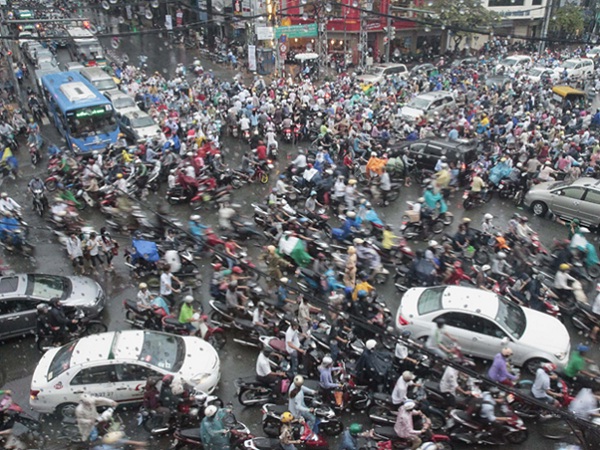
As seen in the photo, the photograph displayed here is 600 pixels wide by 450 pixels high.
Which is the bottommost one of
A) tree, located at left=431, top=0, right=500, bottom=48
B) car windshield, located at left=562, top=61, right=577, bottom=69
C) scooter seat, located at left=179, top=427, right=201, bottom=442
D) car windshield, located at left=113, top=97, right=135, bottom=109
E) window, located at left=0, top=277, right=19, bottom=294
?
scooter seat, located at left=179, top=427, right=201, bottom=442

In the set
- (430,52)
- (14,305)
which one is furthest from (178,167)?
(430,52)

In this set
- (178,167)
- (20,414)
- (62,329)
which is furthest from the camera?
(178,167)

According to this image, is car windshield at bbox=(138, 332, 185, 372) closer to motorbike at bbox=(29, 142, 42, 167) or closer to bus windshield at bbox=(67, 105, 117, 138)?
bus windshield at bbox=(67, 105, 117, 138)

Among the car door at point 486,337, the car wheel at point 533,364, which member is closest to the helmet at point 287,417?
the car door at point 486,337

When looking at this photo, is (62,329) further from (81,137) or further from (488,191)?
(488,191)

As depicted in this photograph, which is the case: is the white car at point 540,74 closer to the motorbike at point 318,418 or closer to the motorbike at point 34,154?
the motorbike at point 34,154

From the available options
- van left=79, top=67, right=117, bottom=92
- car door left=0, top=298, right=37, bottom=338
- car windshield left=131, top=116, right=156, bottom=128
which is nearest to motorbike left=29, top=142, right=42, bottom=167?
car windshield left=131, top=116, right=156, bottom=128

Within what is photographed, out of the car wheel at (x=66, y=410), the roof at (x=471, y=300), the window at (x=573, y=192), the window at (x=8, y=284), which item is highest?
the window at (x=573, y=192)
